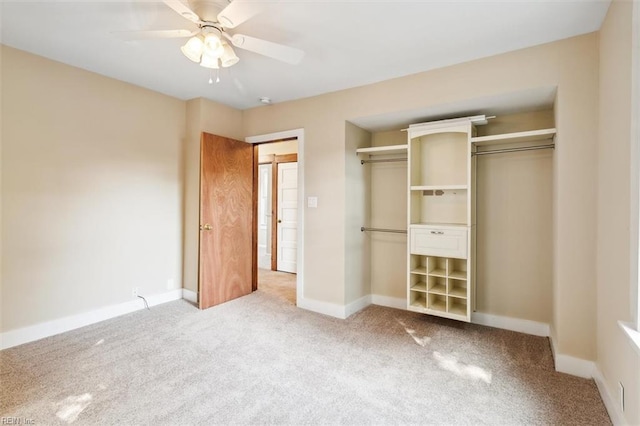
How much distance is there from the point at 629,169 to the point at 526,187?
144cm

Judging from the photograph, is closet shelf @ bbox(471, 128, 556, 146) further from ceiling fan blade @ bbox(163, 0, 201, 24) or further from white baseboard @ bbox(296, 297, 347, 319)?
ceiling fan blade @ bbox(163, 0, 201, 24)

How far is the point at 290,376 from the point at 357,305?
1556mm

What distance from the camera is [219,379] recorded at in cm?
217

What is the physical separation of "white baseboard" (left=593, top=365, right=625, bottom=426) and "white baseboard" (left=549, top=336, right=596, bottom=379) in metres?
0.03

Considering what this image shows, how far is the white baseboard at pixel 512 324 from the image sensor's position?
2.94m

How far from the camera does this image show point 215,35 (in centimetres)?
201

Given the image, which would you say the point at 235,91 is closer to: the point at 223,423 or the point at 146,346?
the point at 146,346

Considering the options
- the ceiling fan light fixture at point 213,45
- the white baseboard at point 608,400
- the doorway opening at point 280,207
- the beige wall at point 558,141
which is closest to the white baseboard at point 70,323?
the beige wall at point 558,141

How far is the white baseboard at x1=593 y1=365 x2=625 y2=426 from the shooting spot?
5.51 feet

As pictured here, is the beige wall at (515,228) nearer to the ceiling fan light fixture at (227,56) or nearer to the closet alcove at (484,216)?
the closet alcove at (484,216)

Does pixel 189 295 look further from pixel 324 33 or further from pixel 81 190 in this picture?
pixel 324 33

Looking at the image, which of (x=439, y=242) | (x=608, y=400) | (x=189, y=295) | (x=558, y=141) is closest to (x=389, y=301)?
(x=439, y=242)

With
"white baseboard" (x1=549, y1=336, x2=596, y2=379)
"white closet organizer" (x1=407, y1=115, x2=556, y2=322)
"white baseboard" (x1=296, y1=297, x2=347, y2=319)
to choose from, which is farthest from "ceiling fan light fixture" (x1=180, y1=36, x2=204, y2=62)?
"white baseboard" (x1=549, y1=336, x2=596, y2=379)

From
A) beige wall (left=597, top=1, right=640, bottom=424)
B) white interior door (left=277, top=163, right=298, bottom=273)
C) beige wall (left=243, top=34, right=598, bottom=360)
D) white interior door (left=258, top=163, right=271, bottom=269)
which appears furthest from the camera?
white interior door (left=258, top=163, right=271, bottom=269)
